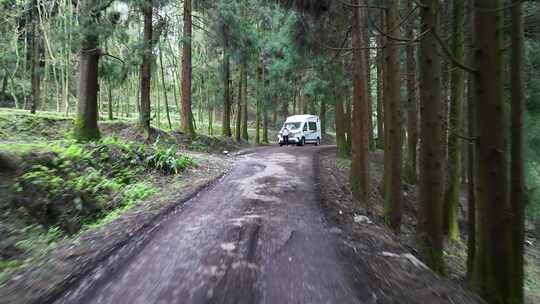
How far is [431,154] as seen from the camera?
5.83 m

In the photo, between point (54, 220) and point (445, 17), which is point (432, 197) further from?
point (54, 220)

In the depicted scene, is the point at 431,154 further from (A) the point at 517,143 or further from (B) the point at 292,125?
(B) the point at 292,125

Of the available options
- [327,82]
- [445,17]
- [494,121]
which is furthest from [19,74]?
[494,121]

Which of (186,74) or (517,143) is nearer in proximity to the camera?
(517,143)

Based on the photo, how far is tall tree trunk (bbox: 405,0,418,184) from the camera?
1099 cm

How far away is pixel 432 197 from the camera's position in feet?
19.2

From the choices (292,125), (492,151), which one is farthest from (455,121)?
(292,125)

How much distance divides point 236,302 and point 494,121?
356 cm

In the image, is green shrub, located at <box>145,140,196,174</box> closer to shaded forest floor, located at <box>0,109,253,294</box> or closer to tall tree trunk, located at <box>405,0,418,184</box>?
shaded forest floor, located at <box>0,109,253,294</box>

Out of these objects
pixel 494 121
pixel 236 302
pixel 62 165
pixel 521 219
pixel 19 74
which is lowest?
pixel 236 302

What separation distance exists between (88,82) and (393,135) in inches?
376

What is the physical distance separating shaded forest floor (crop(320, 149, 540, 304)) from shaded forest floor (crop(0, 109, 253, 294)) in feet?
11.5

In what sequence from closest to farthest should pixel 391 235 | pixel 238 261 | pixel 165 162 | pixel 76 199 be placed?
pixel 238 261 → pixel 391 235 → pixel 76 199 → pixel 165 162

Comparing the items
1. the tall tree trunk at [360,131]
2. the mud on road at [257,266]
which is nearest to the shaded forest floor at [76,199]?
the mud on road at [257,266]
